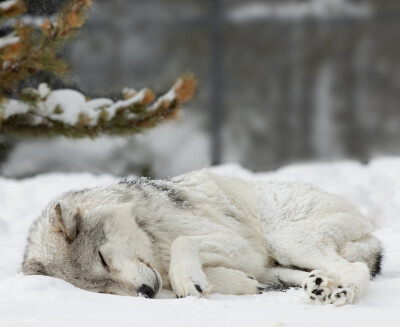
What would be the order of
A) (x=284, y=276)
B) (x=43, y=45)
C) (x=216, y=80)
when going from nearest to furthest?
(x=284, y=276) → (x=43, y=45) → (x=216, y=80)

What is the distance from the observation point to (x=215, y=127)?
8633 millimetres

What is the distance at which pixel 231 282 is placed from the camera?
369cm

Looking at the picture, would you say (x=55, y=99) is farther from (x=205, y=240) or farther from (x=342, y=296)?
(x=342, y=296)

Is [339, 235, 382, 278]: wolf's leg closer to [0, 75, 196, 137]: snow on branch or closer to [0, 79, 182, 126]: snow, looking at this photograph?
[0, 75, 196, 137]: snow on branch

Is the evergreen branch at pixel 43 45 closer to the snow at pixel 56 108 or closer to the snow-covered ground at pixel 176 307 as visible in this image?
the snow at pixel 56 108

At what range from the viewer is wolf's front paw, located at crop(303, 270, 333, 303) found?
124 inches

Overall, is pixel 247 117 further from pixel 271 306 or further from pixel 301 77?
pixel 271 306

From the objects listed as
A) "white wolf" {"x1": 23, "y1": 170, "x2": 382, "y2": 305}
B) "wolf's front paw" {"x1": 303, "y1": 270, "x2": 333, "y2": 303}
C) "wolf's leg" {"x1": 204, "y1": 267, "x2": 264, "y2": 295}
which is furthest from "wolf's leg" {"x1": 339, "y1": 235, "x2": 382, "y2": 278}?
"wolf's front paw" {"x1": 303, "y1": 270, "x2": 333, "y2": 303}

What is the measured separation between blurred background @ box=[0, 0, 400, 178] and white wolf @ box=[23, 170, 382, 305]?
410 cm

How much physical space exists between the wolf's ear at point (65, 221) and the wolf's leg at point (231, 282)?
31.0 inches

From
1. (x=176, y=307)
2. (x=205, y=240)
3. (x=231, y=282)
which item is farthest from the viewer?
Answer: (x=205, y=240)

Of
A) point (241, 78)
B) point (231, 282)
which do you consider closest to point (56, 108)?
point (231, 282)

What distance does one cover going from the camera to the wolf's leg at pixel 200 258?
3422 mm

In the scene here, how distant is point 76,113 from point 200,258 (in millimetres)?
2435
